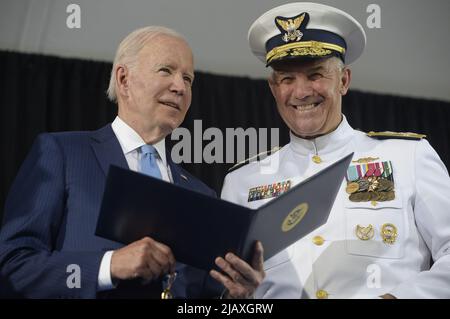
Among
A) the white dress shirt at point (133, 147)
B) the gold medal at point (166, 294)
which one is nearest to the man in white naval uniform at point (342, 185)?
the white dress shirt at point (133, 147)

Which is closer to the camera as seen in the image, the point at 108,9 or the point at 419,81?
the point at 108,9

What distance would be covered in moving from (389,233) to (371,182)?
168mm

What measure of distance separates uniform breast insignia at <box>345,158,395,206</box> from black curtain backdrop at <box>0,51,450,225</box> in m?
1.45

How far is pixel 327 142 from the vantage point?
6.81 feet

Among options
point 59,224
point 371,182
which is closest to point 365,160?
point 371,182

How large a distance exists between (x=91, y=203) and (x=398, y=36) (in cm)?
232

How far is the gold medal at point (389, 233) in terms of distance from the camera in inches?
72.8

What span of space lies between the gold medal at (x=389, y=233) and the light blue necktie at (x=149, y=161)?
2.08 feet

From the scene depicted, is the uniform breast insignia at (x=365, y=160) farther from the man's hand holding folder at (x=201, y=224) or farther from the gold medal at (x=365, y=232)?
the man's hand holding folder at (x=201, y=224)

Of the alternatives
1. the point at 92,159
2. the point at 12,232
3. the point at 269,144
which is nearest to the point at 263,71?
the point at 269,144

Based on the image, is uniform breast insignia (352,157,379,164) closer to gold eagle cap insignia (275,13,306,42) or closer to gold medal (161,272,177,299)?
gold eagle cap insignia (275,13,306,42)

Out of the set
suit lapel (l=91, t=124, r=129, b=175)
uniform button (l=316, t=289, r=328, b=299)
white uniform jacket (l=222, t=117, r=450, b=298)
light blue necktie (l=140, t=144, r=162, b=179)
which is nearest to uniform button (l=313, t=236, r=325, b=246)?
white uniform jacket (l=222, t=117, r=450, b=298)
